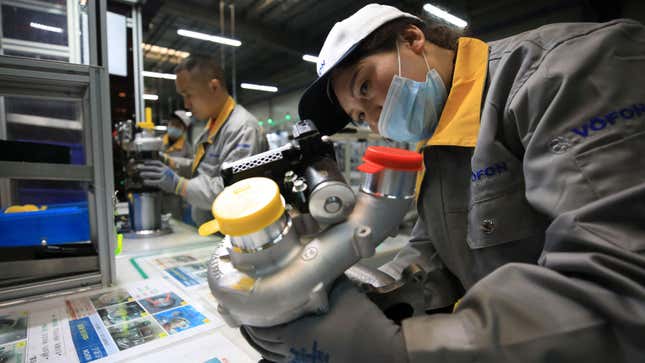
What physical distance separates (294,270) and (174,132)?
10.1 feet

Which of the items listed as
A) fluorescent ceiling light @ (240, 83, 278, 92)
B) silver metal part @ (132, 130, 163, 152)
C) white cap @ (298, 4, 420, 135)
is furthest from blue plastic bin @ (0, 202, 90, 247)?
fluorescent ceiling light @ (240, 83, 278, 92)

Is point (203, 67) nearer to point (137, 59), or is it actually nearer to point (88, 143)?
point (88, 143)

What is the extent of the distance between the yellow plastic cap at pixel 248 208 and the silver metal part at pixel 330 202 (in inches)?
1.7

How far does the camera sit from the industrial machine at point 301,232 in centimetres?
35

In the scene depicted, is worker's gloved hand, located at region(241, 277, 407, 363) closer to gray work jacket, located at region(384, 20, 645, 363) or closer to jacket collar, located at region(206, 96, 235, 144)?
gray work jacket, located at region(384, 20, 645, 363)

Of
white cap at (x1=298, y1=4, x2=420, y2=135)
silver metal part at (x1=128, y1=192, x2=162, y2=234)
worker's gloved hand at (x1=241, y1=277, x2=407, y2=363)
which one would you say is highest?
white cap at (x1=298, y1=4, x2=420, y2=135)

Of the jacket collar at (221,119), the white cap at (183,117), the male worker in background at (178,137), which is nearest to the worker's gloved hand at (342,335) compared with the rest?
the jacket collar at (221,119)

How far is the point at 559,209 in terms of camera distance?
0.37 m

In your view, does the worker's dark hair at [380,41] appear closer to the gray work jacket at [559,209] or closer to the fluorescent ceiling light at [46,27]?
the gray work jacket at [559,209]

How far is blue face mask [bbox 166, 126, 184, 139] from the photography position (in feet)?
9.87

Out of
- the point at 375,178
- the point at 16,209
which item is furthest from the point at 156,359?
the point at 16,209

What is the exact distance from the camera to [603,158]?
35 centimetres

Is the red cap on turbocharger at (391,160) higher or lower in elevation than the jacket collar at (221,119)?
lower

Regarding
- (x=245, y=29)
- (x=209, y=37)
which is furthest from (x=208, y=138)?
(x=209, y=37)
